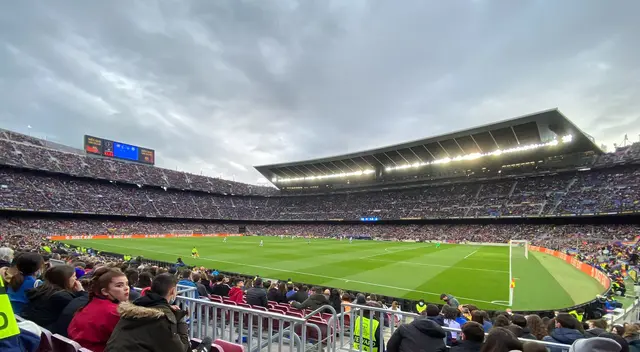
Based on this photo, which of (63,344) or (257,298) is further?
(257,298)

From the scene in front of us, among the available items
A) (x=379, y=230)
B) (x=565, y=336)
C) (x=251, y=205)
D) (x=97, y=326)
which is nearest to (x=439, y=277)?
(x=565, y=336)

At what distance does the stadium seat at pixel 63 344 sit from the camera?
114 inches

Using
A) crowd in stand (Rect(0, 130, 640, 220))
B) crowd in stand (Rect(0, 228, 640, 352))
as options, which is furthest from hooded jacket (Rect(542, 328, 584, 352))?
crowd in stand (Rect(0, 130, 640, 220))

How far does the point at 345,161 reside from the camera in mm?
75562

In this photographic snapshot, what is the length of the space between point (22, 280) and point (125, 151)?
81063 millimetres

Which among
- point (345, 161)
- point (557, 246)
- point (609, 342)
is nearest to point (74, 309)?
point (609, 342)

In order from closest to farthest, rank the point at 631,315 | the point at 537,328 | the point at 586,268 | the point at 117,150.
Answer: the point at 537,328, the point at 631,315, the point at 586,268, the point at 117,150

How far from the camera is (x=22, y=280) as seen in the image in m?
3.89

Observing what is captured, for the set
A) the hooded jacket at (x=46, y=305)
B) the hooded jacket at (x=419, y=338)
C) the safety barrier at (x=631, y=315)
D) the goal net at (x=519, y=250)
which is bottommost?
the goal net at (x=519, y=250)

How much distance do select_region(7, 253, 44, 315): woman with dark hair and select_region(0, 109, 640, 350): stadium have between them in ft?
8.85

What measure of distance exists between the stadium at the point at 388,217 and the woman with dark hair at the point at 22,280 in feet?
8.85

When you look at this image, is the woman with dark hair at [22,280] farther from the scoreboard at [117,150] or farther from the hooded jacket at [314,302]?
A: the scoreboard at [117,150]

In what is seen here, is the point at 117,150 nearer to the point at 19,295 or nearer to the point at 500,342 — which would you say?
the point at 19,295

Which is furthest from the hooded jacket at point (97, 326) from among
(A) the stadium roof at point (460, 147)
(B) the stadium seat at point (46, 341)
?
(A) the stadium roof at point (460, 147)
